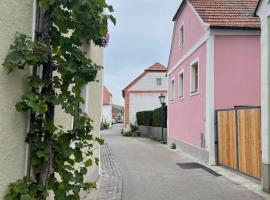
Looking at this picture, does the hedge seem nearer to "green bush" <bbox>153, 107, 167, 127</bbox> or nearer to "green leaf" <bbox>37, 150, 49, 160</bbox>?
"green bush" <bbox>153, 107, 167, 127</bbox>

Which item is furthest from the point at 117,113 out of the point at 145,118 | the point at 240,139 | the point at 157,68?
the point at 240,139

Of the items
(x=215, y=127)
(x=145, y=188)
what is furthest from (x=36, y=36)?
(x=215, y=127)

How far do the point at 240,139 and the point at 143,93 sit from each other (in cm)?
2762

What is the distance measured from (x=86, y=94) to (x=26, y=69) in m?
4.21

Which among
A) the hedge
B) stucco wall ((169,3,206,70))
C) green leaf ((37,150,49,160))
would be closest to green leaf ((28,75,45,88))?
green leaf ((37,150,49,160))

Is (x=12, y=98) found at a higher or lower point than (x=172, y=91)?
lower

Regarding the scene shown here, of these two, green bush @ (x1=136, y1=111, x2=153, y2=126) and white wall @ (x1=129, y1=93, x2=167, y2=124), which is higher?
white wall @ (x1=129, y1=93, x2=167, y2=124)

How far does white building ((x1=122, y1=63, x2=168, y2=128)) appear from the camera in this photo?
37344 mm

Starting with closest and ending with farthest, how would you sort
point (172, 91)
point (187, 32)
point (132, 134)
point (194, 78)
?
point (194, 78) < point (187, 32) < point (172, 91) < point (132, 134)

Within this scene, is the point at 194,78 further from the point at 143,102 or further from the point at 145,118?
the point at 143,102

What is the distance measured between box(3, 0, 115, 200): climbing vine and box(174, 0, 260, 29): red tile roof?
10.3 m

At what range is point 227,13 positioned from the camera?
14508 millimetres

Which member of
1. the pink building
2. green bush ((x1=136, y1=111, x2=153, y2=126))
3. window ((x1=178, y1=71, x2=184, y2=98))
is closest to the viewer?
the pink building

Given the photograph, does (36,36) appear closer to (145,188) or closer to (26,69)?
(26,69)
